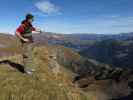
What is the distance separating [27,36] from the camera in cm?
1945

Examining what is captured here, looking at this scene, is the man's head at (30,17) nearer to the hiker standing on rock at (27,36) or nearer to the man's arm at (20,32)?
the hiker standing on rock at (27,36)

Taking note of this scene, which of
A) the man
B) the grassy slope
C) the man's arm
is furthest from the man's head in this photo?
the grassy slope

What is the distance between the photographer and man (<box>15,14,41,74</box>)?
18.6 metres

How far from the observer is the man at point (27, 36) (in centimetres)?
1859

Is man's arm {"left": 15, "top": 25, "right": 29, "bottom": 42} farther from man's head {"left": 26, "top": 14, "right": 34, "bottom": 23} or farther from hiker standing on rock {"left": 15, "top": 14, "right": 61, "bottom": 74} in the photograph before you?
man's head {"left": 26, "top": 14, "right": 34, "bottom": 23}

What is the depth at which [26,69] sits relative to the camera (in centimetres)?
2102

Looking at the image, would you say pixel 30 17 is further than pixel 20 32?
No

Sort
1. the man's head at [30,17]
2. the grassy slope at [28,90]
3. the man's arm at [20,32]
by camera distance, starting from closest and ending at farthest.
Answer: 1. the grassy slope at [28,90]
2. the man's head at [30,17]
3. the man's arm at [20,32]

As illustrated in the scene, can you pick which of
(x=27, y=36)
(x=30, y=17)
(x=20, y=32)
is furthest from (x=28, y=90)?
(x=30, y=17)

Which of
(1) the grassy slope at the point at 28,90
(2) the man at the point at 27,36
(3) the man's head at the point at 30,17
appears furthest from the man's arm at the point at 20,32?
(1) the grassy slope at the point at 28,90

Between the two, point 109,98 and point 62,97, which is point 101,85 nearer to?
point 109,98

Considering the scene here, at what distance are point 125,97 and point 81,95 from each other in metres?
45.0

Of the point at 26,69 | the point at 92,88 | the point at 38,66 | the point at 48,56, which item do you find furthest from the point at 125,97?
the point at 26,69

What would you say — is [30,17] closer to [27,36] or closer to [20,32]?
[20,32]
